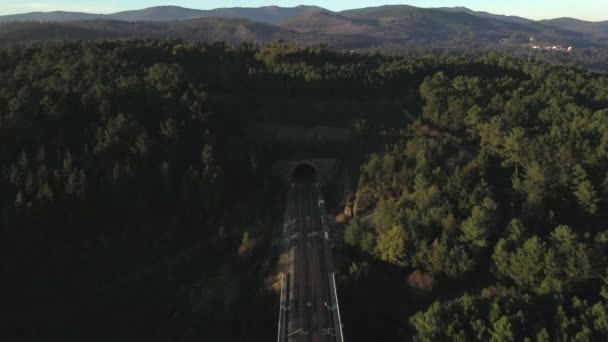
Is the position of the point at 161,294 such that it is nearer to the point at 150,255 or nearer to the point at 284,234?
the point at 150,255

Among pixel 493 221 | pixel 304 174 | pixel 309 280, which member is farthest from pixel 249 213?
pixel 493 221

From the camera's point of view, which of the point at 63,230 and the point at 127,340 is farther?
the point at 63,230

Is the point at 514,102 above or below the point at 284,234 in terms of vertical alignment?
above

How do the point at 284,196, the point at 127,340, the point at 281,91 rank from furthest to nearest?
the point at 281,91 → the point at 284,196 → the point at 127,340

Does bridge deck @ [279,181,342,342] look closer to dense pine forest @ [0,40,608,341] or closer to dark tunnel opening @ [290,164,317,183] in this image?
dense pine forest @ [0,40,608,341]

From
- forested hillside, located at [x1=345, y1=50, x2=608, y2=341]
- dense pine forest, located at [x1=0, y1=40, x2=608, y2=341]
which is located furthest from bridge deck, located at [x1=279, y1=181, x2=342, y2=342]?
forested hillside, located at [x1=345, y1=50, x2=608, y2=341]

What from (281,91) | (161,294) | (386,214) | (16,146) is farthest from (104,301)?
(281,91)
